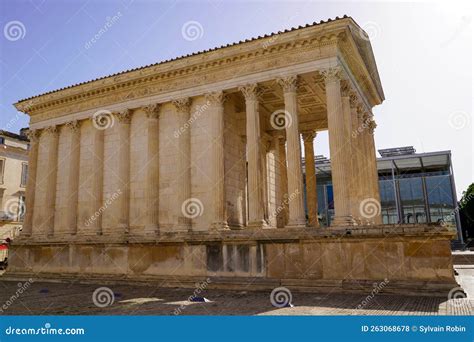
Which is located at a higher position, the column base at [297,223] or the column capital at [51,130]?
the column capital at [51,130]

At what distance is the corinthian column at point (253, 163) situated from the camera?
57.8ft

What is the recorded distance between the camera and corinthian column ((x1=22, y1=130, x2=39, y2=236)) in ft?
78.4

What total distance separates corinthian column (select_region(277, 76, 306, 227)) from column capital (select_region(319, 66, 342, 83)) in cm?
140

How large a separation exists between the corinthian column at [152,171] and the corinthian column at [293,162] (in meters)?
7.07

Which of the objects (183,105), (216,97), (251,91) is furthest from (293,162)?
(183,105)

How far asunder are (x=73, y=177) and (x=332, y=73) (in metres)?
15.7

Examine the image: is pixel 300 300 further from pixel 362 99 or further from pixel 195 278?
pixel 362 99

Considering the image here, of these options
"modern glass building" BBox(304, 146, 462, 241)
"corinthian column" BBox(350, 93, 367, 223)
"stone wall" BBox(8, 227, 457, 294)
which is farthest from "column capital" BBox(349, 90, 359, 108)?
"modern glass building" BBox(304, 146, 462, 241)

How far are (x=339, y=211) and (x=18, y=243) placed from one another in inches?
739

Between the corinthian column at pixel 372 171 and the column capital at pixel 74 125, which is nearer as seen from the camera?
the corinthian column at pixel 372 171

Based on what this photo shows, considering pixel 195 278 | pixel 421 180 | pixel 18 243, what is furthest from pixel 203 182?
pixel 421 180

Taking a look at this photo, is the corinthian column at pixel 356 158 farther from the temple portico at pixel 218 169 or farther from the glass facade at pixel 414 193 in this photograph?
the glass facade at pixel 414 193

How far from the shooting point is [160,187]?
66.7ft

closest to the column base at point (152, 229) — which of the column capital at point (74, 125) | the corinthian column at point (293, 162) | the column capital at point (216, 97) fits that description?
the column capital at point (216, 97)
